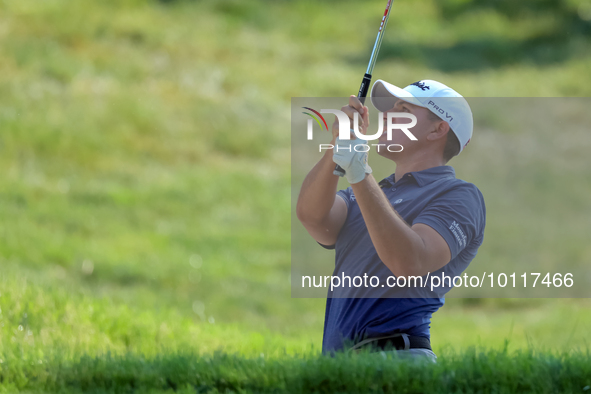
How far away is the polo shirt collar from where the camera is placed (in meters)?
3.64

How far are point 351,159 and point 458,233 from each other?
66 cm

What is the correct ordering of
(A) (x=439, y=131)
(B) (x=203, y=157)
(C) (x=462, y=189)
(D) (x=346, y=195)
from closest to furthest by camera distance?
(C) (x=462, y=189) → (A) (x=439, y=131) → (D) (x=346, y=195) → (B) (x=203, y=157)

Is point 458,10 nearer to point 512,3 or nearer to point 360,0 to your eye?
point 512,3

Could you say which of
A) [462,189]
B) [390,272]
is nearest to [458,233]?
[462,189]

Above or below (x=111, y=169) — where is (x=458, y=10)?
above

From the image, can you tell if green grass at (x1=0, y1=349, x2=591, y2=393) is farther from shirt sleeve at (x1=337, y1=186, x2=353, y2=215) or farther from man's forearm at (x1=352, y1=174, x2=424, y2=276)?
shirt sleeve at (x1=337, y1=186, x2=353, y2=215)

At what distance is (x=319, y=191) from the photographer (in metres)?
3.61

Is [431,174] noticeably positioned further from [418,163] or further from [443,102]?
[443,102]

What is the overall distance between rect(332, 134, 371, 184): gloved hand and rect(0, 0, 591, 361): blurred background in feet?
6.94

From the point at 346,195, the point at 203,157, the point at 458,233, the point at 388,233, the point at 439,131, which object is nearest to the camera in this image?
the point at 388,233

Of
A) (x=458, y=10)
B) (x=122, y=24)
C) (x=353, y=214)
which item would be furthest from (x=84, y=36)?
(x=353, y=214)

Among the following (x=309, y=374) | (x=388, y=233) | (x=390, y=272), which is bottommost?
(x=309, y=374)

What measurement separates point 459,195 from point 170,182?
13276 millimetres

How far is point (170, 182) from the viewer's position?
53.2 feet
